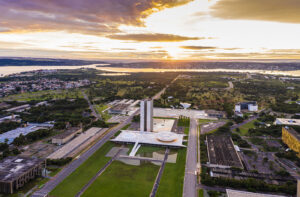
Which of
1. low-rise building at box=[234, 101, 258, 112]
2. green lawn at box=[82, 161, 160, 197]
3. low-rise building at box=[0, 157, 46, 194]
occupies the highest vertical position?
low-rise building at box=[234, 101, 258, 112]

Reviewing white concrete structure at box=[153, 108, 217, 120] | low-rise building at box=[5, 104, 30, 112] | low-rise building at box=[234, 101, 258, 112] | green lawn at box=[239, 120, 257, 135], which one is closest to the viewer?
green lawn at box=[239, 120, 257, 135]

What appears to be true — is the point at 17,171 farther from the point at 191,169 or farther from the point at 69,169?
the point at 191,169

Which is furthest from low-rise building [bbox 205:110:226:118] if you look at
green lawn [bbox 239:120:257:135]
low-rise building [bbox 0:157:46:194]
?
low-rise building [bbox 0:157:46:194]

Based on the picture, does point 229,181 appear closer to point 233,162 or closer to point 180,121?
point 233,162

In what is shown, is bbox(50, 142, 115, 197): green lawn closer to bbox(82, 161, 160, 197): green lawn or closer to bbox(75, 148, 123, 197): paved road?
bbox(75, 148, 123, 197): paved road

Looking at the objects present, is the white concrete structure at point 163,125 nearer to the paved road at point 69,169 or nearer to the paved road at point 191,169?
the paved road at point 191,169

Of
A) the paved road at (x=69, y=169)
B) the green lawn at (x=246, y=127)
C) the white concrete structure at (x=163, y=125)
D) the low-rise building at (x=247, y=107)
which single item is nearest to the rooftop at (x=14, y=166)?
the paved road at (x=69, y=169)
